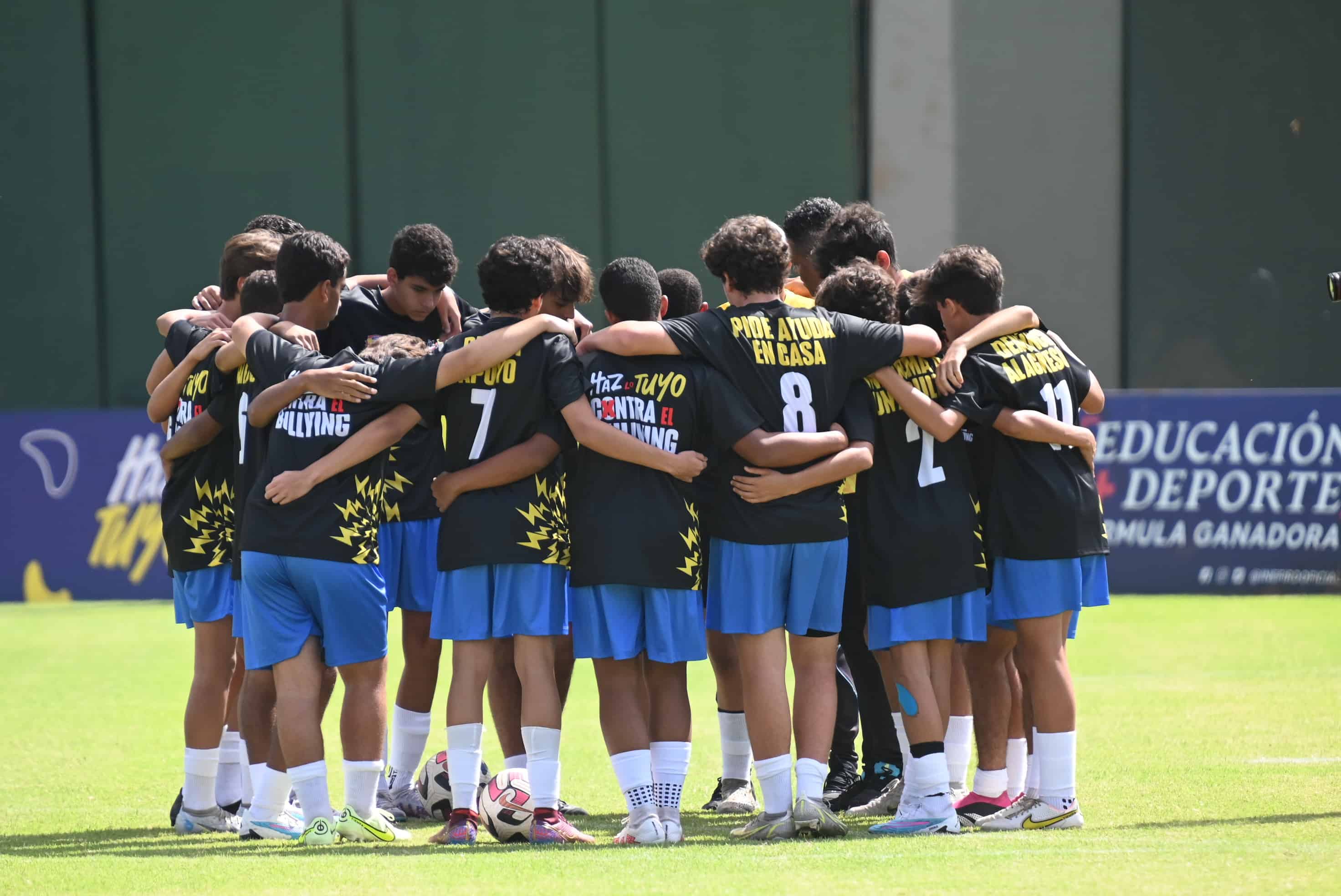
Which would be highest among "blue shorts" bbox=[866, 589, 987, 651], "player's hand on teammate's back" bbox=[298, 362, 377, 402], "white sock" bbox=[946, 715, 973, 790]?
"player's hand on teammate's back" bbox=[298, 362, 377, 402]

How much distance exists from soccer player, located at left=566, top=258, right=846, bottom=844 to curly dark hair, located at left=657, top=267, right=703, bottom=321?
108 cm

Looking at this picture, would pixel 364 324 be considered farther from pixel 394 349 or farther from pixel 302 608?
pixel 302 608

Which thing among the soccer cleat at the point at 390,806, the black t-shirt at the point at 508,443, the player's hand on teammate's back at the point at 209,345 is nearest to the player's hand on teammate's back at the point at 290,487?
the black t-shirt at the point at 508,443

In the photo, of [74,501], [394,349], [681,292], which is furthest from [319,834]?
[74,501]

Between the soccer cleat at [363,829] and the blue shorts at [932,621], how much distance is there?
1.83 metres

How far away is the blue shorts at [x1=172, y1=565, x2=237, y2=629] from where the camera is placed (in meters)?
5.68

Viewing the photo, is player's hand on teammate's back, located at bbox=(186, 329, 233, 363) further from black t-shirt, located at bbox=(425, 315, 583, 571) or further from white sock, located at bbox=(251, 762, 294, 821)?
white sock, located at bbox=(251, 762, 294, 821)

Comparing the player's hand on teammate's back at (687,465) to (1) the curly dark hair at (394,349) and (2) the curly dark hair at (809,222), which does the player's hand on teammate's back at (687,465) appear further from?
(2) the curly dark hair at (809,222)

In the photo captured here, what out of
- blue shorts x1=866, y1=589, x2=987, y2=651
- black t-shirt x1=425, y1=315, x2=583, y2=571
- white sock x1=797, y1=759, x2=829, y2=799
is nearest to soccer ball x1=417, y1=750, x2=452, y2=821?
black t-shirt x1=425, y1=315, x2=583, y2=571

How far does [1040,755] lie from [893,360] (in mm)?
1481

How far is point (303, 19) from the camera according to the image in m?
17.6

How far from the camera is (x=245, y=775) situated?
582 cm

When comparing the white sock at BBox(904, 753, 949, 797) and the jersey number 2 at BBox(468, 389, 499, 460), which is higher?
the jersey number 2 at BBox(468, 389, 499, 460)

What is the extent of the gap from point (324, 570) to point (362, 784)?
757mm
